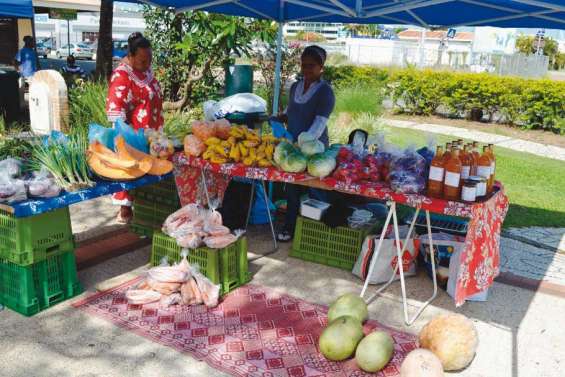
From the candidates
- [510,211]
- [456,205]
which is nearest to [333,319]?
[456,205]

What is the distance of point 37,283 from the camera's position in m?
Answer: 3.72

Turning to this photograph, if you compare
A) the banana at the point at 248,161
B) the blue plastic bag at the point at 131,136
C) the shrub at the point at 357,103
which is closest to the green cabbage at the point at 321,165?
the banana at the point at 248,161

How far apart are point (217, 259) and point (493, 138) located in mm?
9808

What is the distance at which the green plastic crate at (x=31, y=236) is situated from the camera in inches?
138

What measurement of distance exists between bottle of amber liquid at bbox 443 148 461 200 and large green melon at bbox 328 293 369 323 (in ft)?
3.06

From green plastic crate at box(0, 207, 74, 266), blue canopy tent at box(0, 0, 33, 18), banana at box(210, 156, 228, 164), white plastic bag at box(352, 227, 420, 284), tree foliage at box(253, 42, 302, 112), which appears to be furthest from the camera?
tree foliage at box(253, 42, 302, 112)

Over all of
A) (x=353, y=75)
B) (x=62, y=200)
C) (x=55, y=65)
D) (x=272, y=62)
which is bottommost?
(x=62, y=200)

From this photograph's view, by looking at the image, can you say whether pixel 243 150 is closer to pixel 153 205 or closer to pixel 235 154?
pixel 235 154

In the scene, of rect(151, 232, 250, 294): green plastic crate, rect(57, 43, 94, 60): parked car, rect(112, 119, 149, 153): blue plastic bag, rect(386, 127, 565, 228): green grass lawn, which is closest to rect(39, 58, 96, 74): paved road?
rect(57, 43, 94, 60): parked car

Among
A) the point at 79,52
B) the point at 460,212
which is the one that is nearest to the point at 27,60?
the point at 460,212

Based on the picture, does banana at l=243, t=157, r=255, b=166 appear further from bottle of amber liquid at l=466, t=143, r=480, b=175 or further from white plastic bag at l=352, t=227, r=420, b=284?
bottle of amber liquid at l=466, t=143, r=480, b=175

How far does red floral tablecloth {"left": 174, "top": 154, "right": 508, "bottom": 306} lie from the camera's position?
3.40m

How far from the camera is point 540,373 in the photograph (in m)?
3.35

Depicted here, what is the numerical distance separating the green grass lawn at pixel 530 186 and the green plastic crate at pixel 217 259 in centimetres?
270
